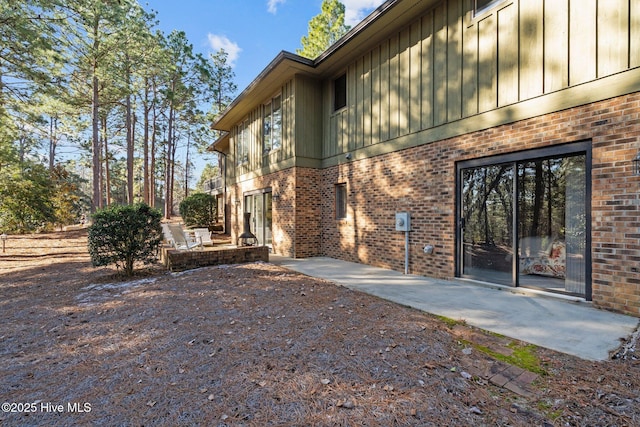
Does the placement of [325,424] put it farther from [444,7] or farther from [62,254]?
[62,254]

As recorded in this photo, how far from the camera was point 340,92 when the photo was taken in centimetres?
888

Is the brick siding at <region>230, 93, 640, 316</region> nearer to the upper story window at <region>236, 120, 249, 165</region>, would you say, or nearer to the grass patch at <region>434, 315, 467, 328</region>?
the upper story window at <region>236, 120, 249, 165</region>

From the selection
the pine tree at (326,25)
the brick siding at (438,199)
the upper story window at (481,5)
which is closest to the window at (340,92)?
the brick siding at (438,199)

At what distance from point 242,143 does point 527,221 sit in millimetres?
11504

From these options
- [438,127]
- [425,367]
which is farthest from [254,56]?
[425,367]

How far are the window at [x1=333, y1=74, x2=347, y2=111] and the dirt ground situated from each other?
6.27 meters

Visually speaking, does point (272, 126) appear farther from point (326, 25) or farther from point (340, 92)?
point (326, 25)

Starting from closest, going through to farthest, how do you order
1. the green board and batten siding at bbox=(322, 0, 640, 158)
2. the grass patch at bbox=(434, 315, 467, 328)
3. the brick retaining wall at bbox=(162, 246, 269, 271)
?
the grass patch at bbox=(434, 315, 467, 328) → the green board and batten siding at bbox=(322, 0, 640, 158) → the brick retaining wall at bbox=(162, 246, 269, 271)

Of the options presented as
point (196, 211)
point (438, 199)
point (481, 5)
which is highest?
point (481, 5)

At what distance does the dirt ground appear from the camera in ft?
6.67

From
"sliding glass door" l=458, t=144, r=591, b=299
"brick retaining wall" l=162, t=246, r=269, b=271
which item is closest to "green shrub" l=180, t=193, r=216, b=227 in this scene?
"brick retaining wall" l=162, t=246, r=269, b=271

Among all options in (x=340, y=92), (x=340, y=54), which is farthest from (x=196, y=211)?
(x=340, y=54)

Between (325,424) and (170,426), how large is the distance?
102 centimetres

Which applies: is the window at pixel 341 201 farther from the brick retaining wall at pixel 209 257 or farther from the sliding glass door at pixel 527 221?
the sliding glass door at pixel 527 221
